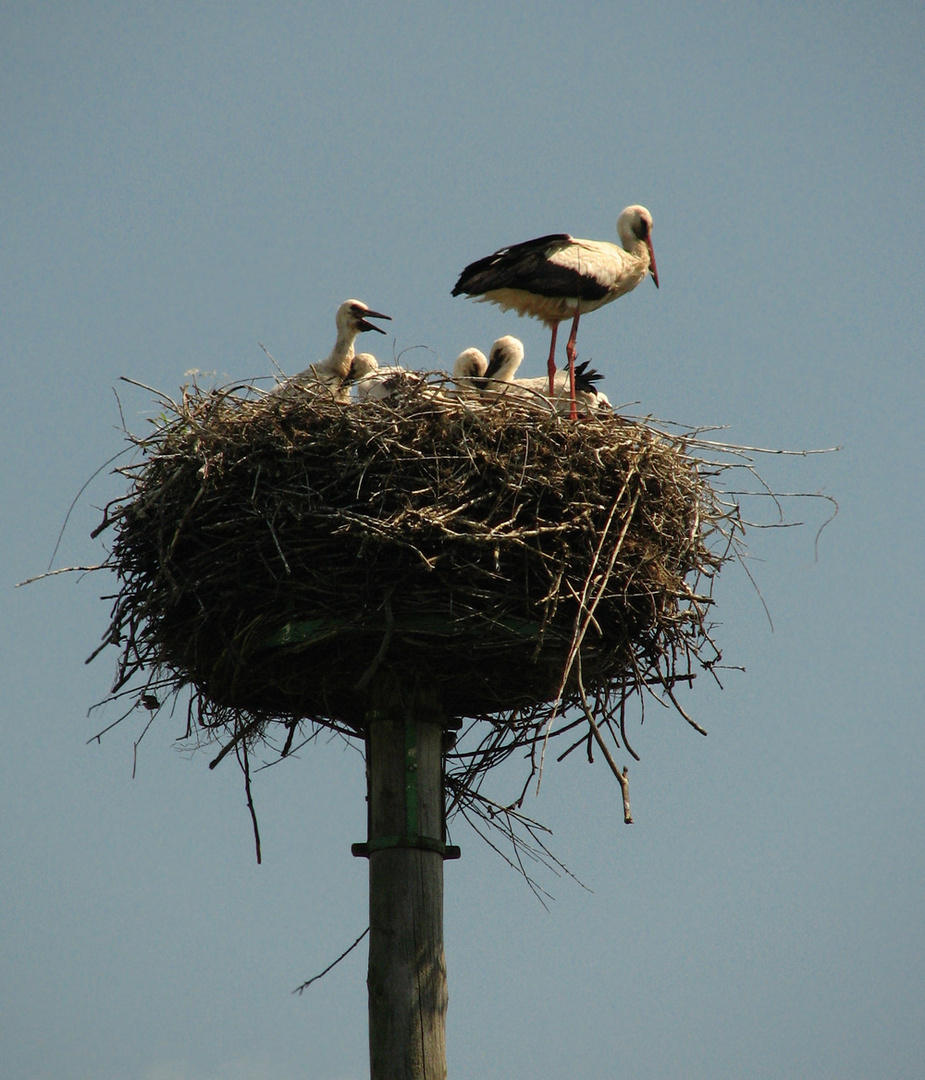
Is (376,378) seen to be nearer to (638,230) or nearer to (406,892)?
(638,230)

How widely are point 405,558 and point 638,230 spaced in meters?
4.38

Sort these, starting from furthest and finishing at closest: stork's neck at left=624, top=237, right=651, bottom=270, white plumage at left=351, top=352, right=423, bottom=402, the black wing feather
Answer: stork's neck at left=624, top=237, right=651, bottom=270
the black wing feather
white plumage at left=351, top=352, right=423, bottom=402

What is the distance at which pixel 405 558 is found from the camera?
214 inches

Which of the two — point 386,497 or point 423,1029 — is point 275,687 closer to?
point 386,497

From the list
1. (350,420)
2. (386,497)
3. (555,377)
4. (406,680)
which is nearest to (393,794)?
(406,680)

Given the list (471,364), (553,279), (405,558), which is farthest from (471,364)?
(405,558)

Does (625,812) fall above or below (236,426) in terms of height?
below

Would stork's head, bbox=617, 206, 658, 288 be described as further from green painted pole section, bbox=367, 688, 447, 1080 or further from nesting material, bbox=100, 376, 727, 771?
green painted pole section, bbox=367, 688, 447, 1080

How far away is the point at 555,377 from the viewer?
8.92 m

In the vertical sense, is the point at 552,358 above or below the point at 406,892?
above

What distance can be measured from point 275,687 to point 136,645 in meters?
0.57

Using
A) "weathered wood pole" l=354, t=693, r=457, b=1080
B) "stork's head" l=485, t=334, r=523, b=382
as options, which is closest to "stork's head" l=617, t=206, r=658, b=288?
"stork's head" l=485, t=334, r=523, b=382

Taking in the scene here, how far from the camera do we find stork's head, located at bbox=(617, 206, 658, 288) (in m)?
9.08

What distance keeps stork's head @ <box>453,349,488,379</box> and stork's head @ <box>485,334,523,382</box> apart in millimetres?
158
